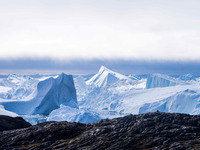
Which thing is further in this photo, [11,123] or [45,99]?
[45,99]

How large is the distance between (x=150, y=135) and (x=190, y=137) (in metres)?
1.91

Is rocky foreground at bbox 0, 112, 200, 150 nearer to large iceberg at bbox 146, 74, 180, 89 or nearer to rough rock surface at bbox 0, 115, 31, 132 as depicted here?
rough rock surface at bbox 0, 115, 31, 132

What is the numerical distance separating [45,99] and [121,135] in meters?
42.6

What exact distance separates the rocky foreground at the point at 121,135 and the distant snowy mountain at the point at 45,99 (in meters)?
37.1

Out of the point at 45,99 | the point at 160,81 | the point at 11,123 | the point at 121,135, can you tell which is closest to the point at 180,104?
the point at 160,81

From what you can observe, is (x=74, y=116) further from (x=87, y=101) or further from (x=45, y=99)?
(x=87, y=101)

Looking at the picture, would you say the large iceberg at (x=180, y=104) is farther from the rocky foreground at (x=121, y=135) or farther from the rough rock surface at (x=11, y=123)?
the rocky foreground at (x=121, y=135)

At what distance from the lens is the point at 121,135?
13.1 m

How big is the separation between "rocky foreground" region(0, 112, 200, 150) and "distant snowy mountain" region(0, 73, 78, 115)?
37.1 m

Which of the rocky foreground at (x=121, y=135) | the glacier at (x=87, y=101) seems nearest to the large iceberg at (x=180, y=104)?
the glacier at (x=87, y=101)

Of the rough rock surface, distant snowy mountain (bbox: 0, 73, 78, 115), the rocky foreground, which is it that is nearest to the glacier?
distant snowy mountain (bbox: 0, 73, 78, 115)

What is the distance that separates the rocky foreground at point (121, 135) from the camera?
39.0 feet

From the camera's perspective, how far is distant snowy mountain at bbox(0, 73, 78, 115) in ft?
169

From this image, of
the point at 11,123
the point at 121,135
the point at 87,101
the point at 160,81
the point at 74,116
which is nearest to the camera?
the point at 121,135
